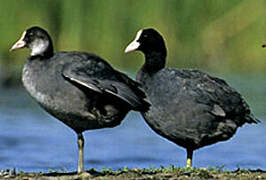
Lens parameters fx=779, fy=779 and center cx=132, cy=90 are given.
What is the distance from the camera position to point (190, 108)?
7.20m

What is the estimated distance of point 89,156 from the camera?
1040cm

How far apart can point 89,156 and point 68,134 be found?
7.66ft

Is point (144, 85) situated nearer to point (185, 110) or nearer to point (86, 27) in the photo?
point (185, 110)

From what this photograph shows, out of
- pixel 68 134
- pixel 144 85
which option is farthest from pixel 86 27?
pixel 144 85

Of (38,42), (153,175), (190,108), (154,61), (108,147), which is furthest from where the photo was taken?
(108,147)

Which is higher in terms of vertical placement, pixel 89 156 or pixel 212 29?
pixel 212 29

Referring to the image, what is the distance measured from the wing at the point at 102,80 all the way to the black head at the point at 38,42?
0.38 m

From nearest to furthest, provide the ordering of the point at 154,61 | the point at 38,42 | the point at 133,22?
1. the point at 38,42
2. the point at 154,61
3. the point at 133,22

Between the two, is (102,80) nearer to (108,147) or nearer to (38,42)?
(38,42)

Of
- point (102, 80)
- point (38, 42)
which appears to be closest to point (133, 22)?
point (38, 42)

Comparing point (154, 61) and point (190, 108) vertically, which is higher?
point (154, 61)

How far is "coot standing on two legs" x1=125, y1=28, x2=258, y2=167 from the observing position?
7.17 m

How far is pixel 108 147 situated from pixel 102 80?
5161 mm

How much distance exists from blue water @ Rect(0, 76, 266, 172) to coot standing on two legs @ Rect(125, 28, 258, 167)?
1670 millimetres
